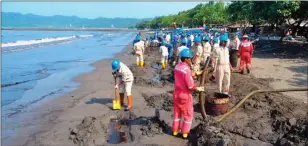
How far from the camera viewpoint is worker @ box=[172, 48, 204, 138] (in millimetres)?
6387

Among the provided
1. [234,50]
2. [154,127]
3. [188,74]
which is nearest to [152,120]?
[154,127]

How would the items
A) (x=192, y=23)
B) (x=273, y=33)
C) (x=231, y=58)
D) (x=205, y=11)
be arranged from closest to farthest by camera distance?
(x=231, y=58)
(x=273, y=33)
(x=205, y=11)
(x=192, y=23)

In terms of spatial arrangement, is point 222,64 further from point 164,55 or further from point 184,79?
point 164,55

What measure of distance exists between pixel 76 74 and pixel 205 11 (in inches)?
1980

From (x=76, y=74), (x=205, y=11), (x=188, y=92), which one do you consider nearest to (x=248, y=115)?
(x=188, y=92)

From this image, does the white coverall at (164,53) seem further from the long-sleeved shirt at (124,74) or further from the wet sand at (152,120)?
the long-sleeved shirt at (124,74)

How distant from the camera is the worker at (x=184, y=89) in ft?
21.0

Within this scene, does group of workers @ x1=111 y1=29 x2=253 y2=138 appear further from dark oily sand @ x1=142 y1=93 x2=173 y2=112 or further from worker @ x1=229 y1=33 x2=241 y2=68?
dark oily sand @ x1=142 y1=93 x2=173 y2=112

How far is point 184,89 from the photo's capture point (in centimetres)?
652

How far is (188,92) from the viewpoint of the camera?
6.54m

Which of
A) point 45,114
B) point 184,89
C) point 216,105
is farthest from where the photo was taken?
point 45,114

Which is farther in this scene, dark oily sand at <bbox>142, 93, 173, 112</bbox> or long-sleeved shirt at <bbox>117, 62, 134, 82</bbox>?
dark oily sand at <bbox>142, 93, 173, 112</bbox>

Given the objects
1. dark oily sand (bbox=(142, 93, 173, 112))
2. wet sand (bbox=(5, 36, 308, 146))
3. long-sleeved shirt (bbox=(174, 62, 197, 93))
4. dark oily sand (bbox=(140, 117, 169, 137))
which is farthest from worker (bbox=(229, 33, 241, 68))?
long-sleeved shirt (bbox=(174, 62, 197, 93))

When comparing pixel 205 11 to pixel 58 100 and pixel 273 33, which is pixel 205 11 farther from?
pixel 58 100
